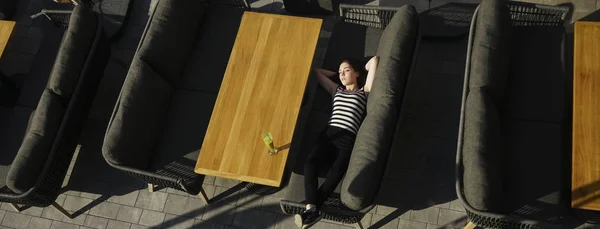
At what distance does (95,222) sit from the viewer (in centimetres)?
544

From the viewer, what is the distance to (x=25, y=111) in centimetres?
542

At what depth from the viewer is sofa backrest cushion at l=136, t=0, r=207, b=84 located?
4.80 meters

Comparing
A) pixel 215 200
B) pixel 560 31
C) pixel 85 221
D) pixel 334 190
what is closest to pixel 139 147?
pixel 215 200

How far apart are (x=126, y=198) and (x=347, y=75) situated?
288 centimetres

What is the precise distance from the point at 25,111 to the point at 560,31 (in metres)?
5.75

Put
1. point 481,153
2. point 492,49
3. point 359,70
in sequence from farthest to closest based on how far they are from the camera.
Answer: point 359,70 → point 492,49 → point 481,153

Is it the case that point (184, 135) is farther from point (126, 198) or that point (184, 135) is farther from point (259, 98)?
point (126, 198)

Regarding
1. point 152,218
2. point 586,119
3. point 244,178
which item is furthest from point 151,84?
point 586,119

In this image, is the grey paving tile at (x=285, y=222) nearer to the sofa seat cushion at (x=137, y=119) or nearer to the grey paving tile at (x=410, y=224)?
the grey paving tile at (x=410, y=224)

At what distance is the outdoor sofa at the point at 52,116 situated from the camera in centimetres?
446

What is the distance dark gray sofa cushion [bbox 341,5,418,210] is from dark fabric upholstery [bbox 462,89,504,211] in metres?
0.61

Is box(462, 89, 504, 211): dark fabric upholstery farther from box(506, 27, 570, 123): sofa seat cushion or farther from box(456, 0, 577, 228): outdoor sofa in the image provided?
box(506, 27, 570, 123): sofa seat cushion

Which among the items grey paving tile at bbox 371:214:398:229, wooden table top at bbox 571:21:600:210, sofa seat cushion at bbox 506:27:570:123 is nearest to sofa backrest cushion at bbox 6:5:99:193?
grey paving tile at bbox 371:214:398:229

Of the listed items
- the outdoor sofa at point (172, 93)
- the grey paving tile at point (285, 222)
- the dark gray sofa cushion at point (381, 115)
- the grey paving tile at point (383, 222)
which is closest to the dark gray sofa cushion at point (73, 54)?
the outdoor sofa at point (172, 93)
